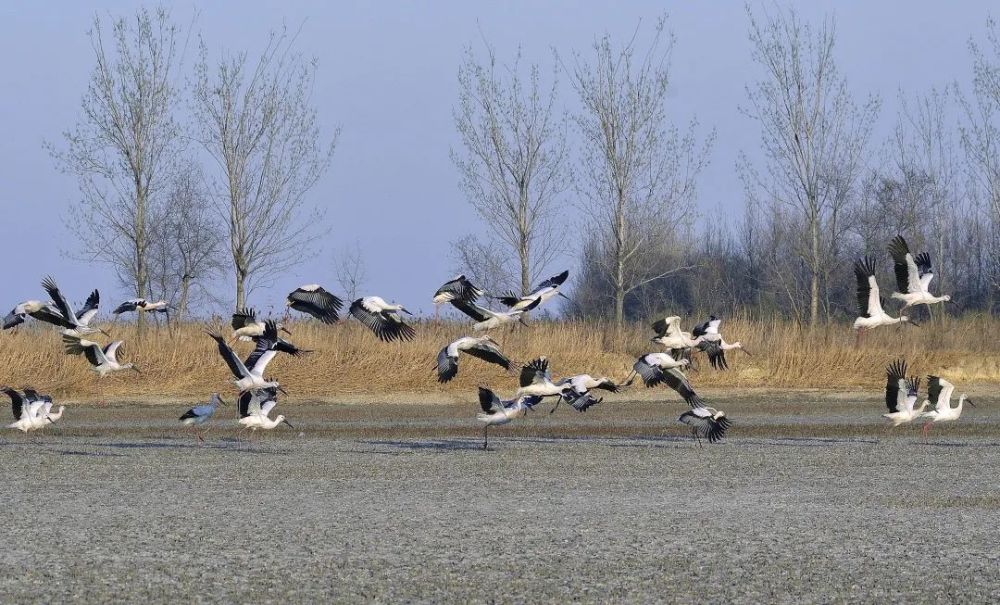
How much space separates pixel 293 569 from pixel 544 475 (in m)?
6.34

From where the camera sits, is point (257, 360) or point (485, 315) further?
point (485, 315)

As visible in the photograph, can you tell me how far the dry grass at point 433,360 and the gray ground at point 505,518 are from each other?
9260 millimetres

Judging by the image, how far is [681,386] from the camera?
19266mm

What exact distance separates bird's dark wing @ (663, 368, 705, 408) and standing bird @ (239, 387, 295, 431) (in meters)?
5.26

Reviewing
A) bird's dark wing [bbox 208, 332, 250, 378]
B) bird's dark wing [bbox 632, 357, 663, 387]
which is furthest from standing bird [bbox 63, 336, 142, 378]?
bird's dark wing [bbox 632, 357, 663, 387]

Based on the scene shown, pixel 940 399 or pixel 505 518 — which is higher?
pixel 940 399

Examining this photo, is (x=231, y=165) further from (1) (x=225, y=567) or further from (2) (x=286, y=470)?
(1) (x=225, y=567)

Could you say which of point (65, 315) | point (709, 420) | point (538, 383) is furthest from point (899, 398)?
point (65, 315)

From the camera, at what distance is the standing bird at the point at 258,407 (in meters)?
19.0

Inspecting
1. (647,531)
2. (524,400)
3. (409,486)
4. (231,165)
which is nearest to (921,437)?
(524,400)

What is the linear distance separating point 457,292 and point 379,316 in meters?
1.13

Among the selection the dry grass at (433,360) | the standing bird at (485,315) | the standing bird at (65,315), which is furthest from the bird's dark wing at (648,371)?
the dry grass at (433,360)

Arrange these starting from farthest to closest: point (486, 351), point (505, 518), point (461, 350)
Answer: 1. point (486, 351)
2. point (461, 350)
3. point (505, 518)

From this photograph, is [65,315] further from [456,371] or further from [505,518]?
[505,518]
